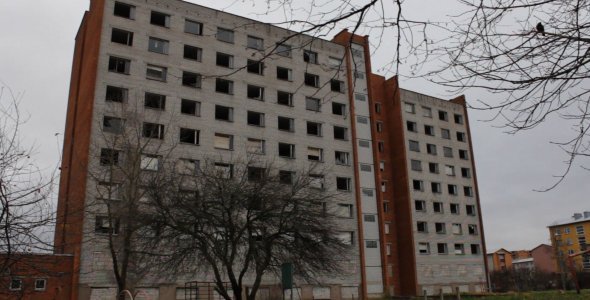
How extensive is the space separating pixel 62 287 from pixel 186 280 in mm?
7492

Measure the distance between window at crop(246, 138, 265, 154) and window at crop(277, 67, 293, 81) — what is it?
7.00 meters

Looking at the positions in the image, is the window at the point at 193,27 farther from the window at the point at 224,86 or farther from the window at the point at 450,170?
the window at the point at 450,170

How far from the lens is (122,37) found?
38562 millimetres

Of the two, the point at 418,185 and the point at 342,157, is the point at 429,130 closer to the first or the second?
the point at 418,185

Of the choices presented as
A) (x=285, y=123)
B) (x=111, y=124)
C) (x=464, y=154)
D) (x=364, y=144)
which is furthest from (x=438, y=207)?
(x=111, y=124)

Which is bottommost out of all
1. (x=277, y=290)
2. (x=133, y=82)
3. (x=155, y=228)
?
(x=277, y=290)

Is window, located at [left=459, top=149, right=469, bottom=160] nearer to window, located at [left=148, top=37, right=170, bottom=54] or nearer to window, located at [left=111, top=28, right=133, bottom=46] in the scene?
window, located at [left=148, top=37, right=170, bottom=54]

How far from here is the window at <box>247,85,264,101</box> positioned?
1711 inches

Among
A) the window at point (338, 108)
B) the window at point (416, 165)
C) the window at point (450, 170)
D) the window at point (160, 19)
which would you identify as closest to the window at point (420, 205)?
the window at point (416, 165)

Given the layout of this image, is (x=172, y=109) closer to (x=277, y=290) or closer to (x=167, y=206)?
(x=277, y=290)

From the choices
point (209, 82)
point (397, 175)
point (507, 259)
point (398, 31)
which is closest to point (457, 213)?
point (397, 175)

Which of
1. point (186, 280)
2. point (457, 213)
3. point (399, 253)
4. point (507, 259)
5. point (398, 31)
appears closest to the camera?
point (398, 31)

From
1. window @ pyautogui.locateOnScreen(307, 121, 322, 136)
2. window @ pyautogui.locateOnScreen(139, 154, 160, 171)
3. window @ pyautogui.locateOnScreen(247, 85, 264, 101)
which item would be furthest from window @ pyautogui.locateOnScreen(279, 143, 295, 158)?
window @ pyautogui.locateOnScreen(139, 154, 160, 171)

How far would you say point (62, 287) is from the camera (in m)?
30.7
